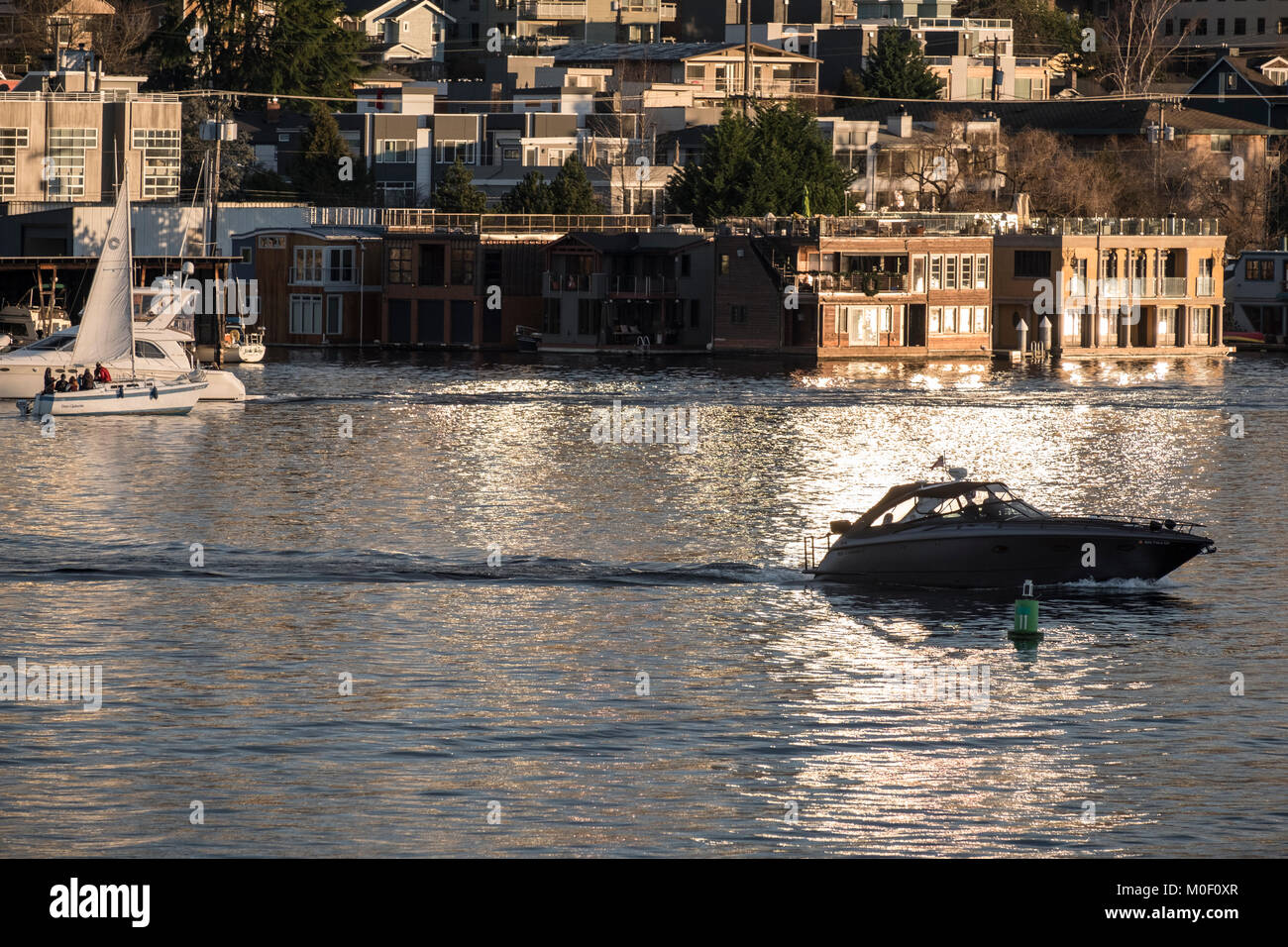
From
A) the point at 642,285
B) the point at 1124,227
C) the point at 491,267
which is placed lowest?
the point at 642,285

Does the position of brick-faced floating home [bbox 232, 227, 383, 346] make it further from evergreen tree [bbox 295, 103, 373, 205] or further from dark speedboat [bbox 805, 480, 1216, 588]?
dark speedboat [bbox 805, 480, 1216, 588]

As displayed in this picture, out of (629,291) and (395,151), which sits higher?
(395,151)

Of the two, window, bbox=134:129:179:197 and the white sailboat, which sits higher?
window, bbox=134:129:179:197

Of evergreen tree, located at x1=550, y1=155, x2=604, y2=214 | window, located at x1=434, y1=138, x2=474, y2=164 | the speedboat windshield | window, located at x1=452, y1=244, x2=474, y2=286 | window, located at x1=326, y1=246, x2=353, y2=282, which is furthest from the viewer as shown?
window, located at x1=434, y1=138, x2=474, y2=164

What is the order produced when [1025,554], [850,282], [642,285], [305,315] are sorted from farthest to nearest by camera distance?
[305,315]
[642,285]
[850,282]
[1025,554]

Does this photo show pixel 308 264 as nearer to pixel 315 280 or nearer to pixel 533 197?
pixel 315 280

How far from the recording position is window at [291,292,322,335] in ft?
566

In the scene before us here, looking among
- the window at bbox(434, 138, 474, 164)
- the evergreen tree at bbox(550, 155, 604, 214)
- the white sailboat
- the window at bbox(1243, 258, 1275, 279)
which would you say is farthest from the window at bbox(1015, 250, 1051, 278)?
the white sailboat

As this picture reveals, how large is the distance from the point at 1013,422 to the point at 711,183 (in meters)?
73.4

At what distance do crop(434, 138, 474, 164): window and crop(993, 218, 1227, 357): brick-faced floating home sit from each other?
179 feet

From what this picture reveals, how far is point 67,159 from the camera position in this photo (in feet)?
547

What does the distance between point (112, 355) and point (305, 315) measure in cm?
7063

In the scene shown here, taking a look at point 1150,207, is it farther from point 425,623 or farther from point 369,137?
point 425,623

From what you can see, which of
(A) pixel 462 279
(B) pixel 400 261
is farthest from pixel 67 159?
(A) pixel 462 279
